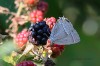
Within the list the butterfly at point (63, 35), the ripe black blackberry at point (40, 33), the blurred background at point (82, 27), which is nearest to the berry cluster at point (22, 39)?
the ripe black blackberry at point (40, 33)

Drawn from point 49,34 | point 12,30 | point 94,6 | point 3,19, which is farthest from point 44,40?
point 94,6

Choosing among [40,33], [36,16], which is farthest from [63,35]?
[36,16]

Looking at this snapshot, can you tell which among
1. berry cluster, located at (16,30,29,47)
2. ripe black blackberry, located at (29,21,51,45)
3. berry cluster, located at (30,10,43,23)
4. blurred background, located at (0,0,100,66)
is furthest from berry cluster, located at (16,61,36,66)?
blurred background, located at (0,0,100,66)

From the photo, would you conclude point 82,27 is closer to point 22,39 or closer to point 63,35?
point 22,39

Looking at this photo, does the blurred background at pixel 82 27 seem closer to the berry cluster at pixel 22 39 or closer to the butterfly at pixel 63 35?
the berry cluster at pixel 22 39

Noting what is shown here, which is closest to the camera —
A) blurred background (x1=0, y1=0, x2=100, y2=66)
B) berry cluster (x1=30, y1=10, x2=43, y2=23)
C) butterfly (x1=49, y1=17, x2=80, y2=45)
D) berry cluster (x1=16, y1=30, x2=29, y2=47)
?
butterfly (x1=49, y1=17, x2=80, y2=45)

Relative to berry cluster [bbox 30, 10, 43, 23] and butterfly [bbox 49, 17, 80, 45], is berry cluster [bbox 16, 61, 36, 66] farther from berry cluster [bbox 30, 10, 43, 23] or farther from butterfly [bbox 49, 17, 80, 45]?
berry cluster [bbox 30, 10, 43, 23]

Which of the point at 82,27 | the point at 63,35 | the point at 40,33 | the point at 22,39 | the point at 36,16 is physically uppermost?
the point at 82,27
